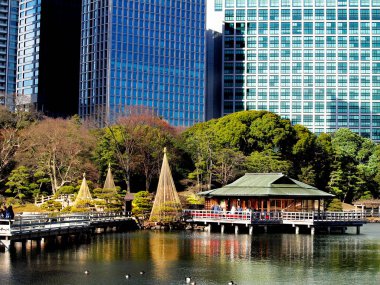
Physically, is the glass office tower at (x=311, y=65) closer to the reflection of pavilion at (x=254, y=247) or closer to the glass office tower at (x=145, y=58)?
the glass office tower at (x=145, y=58)

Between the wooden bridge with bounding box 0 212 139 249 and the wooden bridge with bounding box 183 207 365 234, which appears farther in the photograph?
the wooden bridge with bounding box 183 207 365 234

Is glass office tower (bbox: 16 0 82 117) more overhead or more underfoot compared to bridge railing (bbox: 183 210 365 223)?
more overhead

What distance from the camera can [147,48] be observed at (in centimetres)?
15488

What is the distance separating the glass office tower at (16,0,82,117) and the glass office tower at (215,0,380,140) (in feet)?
127

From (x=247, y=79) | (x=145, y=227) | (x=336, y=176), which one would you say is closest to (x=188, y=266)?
(x=145, y=227)

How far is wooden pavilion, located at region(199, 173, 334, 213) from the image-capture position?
2847 inches

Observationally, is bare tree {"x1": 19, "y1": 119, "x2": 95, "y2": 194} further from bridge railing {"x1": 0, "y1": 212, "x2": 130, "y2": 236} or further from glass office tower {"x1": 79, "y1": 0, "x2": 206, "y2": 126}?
glass office tower {"x1": 79, "y1": 0, "x2": 206, "y2": 126}

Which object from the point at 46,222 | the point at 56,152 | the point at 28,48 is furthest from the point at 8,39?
the point at 46,222

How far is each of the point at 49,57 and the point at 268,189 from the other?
105979 millimetres

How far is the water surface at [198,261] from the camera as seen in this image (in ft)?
124

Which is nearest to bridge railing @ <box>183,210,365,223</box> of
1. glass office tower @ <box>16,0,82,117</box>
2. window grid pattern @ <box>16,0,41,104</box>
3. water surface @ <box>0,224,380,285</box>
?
water surface @ <box>0,224,380,285</box>

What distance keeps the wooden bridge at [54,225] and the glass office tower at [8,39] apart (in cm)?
11268

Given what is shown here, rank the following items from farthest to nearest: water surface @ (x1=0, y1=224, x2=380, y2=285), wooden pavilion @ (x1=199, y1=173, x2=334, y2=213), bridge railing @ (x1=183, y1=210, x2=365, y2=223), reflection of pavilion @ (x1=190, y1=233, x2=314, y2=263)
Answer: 1. wooden pavilion @ (x1=199, y1=173, x2=334, y2=213)
2. bridge railing @ (x1=183, y1=210, x2=365, y2=223)
3. reflection of pavilion @ (x1=190, y1=233, x2=314, y2=263)
4. water surface @ (x1=0, y1=224, x2=380, y2=285)

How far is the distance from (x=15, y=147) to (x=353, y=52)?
358ft
